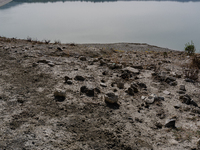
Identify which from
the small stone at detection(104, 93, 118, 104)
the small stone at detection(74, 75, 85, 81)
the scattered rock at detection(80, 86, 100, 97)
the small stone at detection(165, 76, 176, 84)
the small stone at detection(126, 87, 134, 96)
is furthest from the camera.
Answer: the small stone at detection(165, 76, 176, 84)

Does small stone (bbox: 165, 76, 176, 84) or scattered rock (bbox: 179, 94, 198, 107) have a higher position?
small stone (bbox: 165, 76, 176, 84)

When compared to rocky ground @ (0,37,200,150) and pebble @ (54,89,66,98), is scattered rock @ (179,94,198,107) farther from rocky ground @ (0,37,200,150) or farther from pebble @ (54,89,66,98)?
pebble @ (54,89,66,98)

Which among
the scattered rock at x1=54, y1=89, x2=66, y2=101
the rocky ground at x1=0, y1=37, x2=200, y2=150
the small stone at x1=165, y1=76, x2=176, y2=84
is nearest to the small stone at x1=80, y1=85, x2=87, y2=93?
the rocky ground at x1=0, y1=37, x2=200, y2=150

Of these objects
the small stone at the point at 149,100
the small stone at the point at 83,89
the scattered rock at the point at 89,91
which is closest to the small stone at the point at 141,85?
the small stone at the point at 149,100

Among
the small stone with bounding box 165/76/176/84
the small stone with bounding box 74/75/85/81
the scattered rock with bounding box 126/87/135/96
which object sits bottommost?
the scattered rock with bounding box 126/87/135/96

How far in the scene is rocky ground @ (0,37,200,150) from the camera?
2691mm

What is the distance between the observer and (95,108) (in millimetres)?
3502

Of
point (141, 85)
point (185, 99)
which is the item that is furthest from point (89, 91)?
point (185, 99)

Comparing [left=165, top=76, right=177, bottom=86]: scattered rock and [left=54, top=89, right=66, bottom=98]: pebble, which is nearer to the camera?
[left=54, top=89, right=66, bottom=98]: pebble

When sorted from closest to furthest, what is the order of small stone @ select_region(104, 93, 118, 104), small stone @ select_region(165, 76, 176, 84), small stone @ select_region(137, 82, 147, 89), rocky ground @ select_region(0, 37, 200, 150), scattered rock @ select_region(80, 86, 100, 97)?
rocky ground @ select_region(0, 37, 200, 150) < small stone @ select_region(104, 93, 118, 104) < scattered rock @ select_region(80, 86, 100, 97) < small stone @ select_region(137, 82, 147, 89) < small stone @ select_region(165, 76, 176, 84)

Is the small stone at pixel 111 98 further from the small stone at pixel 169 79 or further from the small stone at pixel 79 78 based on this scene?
the small stone at pixel 169 79

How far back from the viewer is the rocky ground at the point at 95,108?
2.69m

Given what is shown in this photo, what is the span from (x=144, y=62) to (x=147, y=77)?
5.50 feet

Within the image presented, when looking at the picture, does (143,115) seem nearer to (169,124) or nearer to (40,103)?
(169,124)
